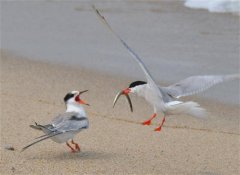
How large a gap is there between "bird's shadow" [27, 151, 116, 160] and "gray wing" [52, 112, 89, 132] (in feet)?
0.84

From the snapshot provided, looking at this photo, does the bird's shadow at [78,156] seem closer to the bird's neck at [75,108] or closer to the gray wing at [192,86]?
the bird's neck at [75,108]

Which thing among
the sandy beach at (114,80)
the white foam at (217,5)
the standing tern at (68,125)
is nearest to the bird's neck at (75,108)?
the standing tern at (68,125)

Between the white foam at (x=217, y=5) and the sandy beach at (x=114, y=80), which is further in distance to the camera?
the white foam at (x=217, y=5)

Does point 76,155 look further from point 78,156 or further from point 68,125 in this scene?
point 68,125

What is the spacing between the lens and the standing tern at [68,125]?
19.2 ft

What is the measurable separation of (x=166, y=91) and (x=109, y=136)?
765 millimetres

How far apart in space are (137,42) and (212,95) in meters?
3.30

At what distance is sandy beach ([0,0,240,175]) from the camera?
19.6ft

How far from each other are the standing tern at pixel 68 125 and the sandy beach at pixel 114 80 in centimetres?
18

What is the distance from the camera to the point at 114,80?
936 cm

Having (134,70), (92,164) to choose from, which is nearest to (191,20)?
(134,70)

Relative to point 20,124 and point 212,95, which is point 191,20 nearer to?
point 212,95

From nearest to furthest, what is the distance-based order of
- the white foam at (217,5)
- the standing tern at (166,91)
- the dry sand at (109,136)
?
the dry sand at (109,136)
the standing tern at (166,91)
the white foam at (217,5)

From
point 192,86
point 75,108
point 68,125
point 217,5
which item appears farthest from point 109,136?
point 217,5
